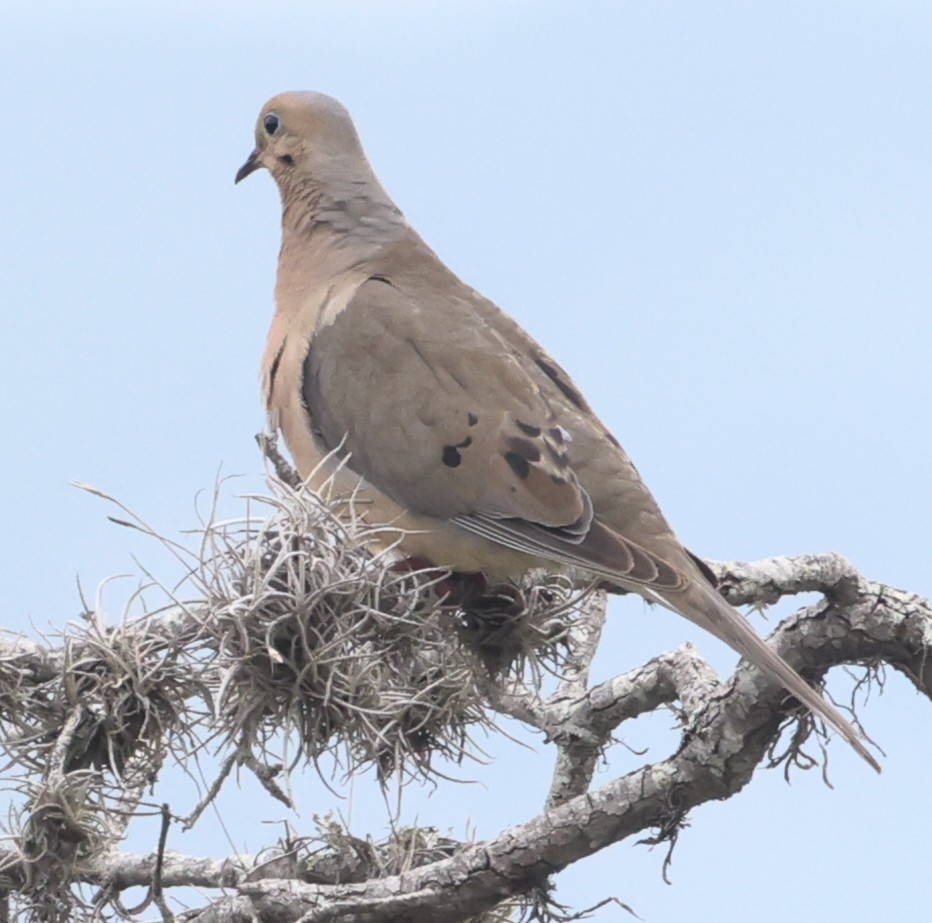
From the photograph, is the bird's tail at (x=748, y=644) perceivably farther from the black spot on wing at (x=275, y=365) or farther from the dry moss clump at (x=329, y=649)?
the black spot on wing at (x=275, y=365)

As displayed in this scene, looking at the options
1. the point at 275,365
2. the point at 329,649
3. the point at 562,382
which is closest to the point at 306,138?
the point at 275,365

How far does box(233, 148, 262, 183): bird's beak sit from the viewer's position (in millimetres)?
6223

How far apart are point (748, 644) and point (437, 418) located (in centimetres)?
137

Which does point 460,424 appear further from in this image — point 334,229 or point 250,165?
point 250,165

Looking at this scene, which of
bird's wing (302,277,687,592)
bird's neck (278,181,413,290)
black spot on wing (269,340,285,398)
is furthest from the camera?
bird's neck (278,181,413,290)

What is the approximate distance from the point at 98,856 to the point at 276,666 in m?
0.67

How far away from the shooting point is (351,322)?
5430 millimetres

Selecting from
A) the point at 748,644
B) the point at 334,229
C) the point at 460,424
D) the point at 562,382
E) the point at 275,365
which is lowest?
the point at 748,644

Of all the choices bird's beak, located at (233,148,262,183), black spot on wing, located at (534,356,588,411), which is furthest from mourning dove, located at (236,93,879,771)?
bird's beak, located at (233,148,262,183)

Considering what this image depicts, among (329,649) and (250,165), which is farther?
(250,165)

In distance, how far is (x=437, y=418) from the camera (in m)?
5.15

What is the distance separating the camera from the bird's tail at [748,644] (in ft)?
13.3

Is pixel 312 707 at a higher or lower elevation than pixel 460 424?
lower

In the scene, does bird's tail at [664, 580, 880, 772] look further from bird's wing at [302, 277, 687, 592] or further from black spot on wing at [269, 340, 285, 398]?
black spot on wing at [269, 340, 285, 398]
